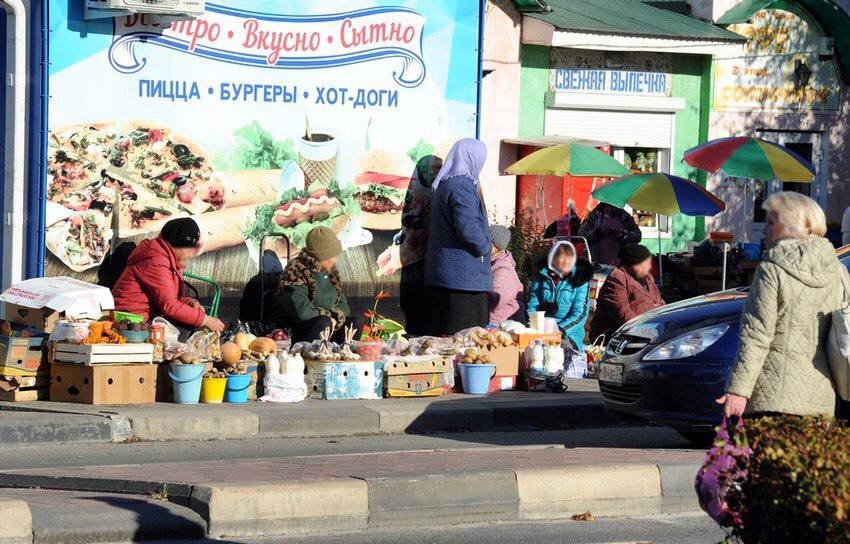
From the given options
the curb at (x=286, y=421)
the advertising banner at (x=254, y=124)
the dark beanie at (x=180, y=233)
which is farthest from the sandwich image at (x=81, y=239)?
the curb at (x=286, y=421)

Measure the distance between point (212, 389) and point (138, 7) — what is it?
328 centimetres

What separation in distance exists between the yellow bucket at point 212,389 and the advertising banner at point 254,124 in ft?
5.88

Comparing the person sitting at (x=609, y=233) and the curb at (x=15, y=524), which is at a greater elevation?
the person sitting at (x=609, y=233)

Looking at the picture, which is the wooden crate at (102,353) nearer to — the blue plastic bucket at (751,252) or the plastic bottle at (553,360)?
the plastic bottle at (553,360)

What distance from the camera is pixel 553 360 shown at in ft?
41.6

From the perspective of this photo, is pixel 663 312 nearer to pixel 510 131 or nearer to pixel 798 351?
pixel 798 351

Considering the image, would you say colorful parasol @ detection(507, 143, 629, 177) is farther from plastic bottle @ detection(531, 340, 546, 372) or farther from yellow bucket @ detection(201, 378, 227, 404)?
yellow bucket @ detection(201, 378, 227, 404)

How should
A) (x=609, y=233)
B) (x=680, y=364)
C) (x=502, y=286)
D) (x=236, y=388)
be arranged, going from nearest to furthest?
(x=680, y=364), (x=236, y=388), (x=502, y=286), (x=609, y=233)

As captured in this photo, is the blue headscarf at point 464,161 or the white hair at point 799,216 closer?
the white hair at point 799,216

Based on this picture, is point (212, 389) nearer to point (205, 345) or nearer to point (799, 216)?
point (205, 345)

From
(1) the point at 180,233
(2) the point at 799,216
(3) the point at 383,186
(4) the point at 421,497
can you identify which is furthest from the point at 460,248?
(2) the point at 799,216

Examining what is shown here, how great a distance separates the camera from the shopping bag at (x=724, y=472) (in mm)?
5387

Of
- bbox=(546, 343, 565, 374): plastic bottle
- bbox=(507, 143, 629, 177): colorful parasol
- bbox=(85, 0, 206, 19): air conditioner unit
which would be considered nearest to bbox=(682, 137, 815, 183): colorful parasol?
bbox=(507, 143, 629, 177): colorful parasol

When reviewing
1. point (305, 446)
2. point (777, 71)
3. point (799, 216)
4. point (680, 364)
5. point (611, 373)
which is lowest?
point (305, 446)
